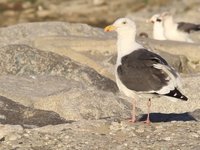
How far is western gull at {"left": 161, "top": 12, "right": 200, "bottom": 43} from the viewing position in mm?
23359

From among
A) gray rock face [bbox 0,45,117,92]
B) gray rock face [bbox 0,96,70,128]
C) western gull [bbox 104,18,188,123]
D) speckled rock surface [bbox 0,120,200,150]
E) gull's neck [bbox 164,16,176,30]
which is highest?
gull's neck [bbox 164,16,176,30]

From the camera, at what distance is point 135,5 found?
4028 cm

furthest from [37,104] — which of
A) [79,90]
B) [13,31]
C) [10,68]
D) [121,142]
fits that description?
[13,31]

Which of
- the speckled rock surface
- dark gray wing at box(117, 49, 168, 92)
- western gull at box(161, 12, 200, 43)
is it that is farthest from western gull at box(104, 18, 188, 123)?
western gull at box(161, 12, 200, 43)

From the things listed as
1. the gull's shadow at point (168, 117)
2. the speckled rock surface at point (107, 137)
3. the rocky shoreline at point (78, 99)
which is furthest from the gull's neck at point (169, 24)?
the speckled rock surface at point (107, 137)

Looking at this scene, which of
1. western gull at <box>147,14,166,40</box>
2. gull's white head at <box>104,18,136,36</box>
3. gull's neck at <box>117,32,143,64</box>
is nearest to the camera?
gull's neck at <box>117,32,143,64</box>

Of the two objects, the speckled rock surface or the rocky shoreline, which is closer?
the speckled rock surface

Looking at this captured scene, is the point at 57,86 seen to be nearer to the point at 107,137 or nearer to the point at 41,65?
the point at 41,65

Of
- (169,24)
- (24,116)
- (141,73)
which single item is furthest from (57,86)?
(169,24)

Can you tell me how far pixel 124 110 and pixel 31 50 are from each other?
3931 mm

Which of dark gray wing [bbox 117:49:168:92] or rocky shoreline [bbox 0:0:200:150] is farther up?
dark gray wing [bbox 117:49:168:92]

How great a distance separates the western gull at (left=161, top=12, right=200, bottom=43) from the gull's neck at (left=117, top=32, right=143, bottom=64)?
12411 mm

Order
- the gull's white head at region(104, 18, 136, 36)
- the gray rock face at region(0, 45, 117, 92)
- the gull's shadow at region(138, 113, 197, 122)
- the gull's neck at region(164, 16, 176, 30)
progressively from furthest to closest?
the gull's neck at region(164, 16, 176, 30) → the gray rock face at region(0, 45, 117, 92) → the gull's shadow at region(138, 113, 197, 122) → the gull's white head at region(104, 18, 136, 36)

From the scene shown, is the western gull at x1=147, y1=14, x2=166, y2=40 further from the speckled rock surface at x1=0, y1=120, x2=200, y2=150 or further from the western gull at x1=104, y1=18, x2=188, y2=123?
the speckled rock surface at x1=0, y1=120, x2=200, y2=150
